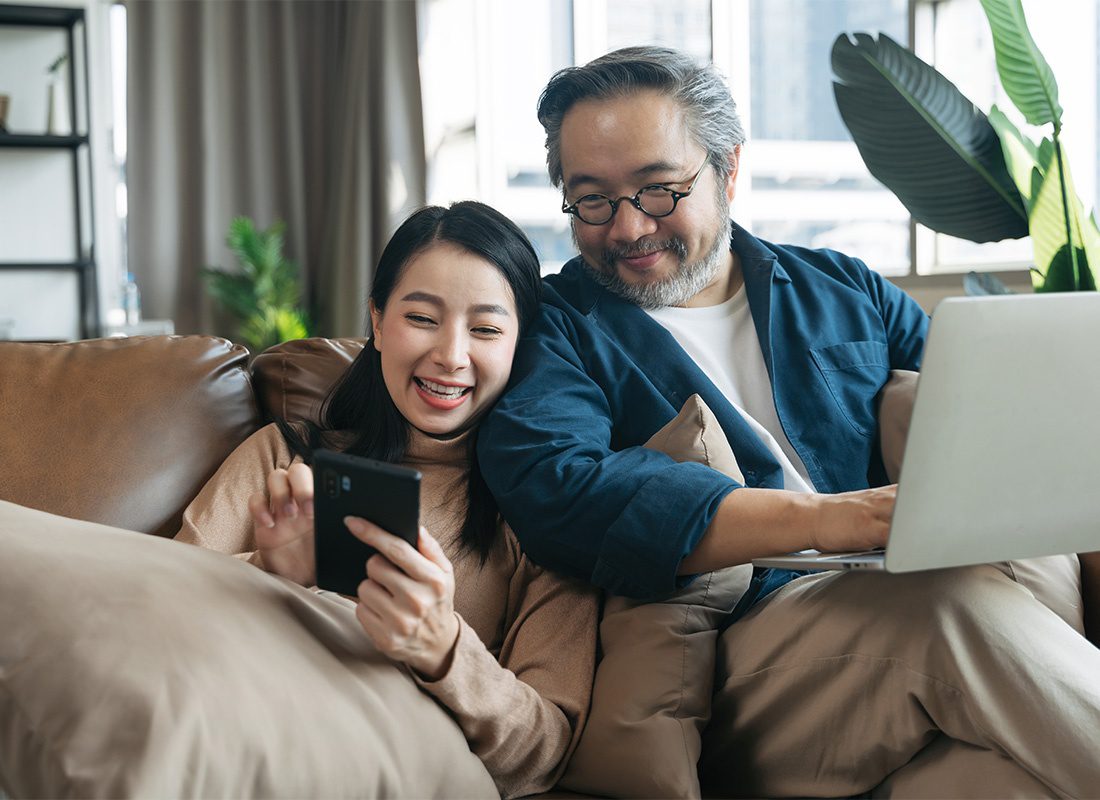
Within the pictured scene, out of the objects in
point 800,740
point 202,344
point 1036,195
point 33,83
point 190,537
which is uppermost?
point 33,83

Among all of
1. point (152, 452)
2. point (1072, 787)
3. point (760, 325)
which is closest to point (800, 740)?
point (1072, 787)

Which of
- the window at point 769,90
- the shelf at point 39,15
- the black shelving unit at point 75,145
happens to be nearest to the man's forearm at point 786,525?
the window at point 769,90

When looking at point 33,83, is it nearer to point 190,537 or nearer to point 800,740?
point 190,537

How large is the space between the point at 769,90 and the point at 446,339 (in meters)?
3.56

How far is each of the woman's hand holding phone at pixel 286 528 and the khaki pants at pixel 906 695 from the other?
0.51m

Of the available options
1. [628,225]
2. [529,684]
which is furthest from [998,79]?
[529,684]

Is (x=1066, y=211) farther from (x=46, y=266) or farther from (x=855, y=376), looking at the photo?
(x=46, y=266)

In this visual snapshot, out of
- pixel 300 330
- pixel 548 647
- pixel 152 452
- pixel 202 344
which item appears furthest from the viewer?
pixel 300 330

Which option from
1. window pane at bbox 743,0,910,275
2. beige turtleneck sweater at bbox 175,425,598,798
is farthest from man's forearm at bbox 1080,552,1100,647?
window pane at bbox 743,0,910,275

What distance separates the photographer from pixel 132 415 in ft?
5.46

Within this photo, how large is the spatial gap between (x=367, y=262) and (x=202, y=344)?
12.0 ft

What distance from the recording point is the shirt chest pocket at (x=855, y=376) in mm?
1640

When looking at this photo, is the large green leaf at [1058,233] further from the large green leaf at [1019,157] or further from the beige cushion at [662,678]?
the beige cushion at [662,678]

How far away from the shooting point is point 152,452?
64.9 inches
